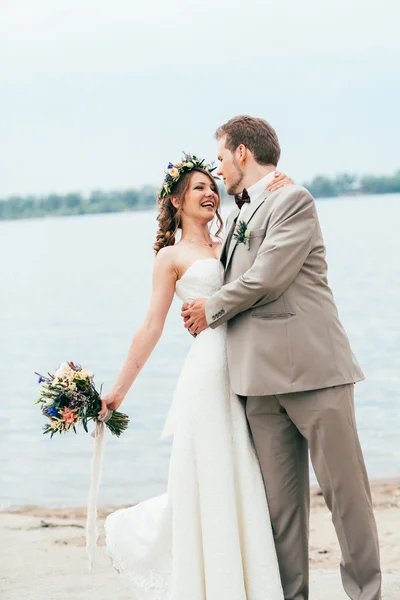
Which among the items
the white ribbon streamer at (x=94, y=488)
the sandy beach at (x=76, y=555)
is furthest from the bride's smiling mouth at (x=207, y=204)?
the sandy beach at (x=76, y=555)

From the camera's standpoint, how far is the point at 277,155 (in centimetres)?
391

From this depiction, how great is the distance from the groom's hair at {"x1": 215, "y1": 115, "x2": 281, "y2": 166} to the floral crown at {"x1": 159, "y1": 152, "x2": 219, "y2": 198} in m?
0.31

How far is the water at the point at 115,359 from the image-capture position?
352 inches

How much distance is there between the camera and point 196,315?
12.4ft

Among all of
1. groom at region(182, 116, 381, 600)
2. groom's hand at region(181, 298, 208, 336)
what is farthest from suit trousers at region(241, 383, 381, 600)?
groom's hand at region(181, 298, 208, 336)

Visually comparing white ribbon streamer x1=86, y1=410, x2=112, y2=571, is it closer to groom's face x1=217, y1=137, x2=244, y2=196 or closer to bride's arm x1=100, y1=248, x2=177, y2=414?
bride's arm x1=100, y1=248, x2=177, y2=414

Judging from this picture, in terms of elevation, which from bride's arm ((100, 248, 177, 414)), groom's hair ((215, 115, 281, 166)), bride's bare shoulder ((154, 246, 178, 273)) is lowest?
bride's arm ((100, 248, 177, 414))

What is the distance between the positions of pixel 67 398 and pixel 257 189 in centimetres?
111

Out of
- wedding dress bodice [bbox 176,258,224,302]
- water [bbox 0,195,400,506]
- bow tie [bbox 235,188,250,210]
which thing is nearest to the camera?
bow tie [bbox 235,188,250,210]

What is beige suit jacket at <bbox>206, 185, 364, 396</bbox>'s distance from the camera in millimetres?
3605

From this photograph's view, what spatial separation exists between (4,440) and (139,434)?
59.2 inches

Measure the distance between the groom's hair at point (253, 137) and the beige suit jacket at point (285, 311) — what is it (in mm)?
196

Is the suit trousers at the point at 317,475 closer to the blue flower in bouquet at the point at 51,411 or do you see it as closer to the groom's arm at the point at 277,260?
the groom's arm at the point at 277,260

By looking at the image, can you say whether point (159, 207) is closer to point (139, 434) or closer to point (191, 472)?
point (191, 472)
